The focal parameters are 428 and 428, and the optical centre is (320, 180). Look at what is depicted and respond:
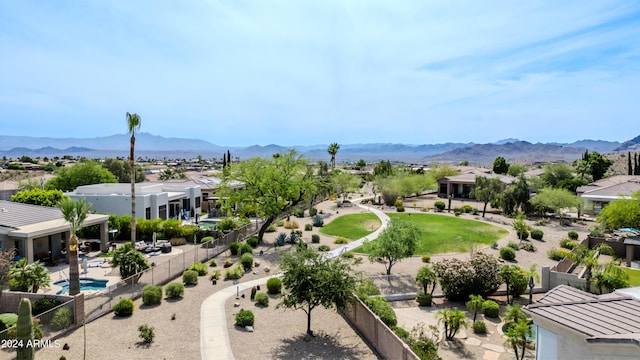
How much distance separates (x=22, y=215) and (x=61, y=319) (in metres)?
16.7

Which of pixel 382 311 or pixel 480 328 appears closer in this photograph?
pixel 382 311

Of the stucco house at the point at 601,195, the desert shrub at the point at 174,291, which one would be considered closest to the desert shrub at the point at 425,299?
the desert shrub at the point at 174,291

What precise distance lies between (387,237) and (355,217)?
2516 cm

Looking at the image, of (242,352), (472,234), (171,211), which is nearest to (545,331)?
(242,352)

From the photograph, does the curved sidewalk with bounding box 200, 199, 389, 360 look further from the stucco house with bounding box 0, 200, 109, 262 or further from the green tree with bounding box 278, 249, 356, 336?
the stucco house with bounding box 0, 200, 109, 262

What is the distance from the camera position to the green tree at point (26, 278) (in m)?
22.6

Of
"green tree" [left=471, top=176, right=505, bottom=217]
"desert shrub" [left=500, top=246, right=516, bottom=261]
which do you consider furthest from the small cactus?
"green tree" [left=471, top=176, right=505, bottom=217]

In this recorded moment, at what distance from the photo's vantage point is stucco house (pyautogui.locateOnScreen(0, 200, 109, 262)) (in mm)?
28844

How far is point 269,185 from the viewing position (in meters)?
40.2

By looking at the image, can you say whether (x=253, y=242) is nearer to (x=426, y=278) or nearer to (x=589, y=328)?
(x=426, y=278)

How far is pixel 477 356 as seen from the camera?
18.3 metres

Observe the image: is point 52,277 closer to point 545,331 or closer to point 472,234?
point 545,331

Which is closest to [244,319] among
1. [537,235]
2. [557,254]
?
[557,254]

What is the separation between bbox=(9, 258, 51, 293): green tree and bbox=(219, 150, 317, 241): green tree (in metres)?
18.9
